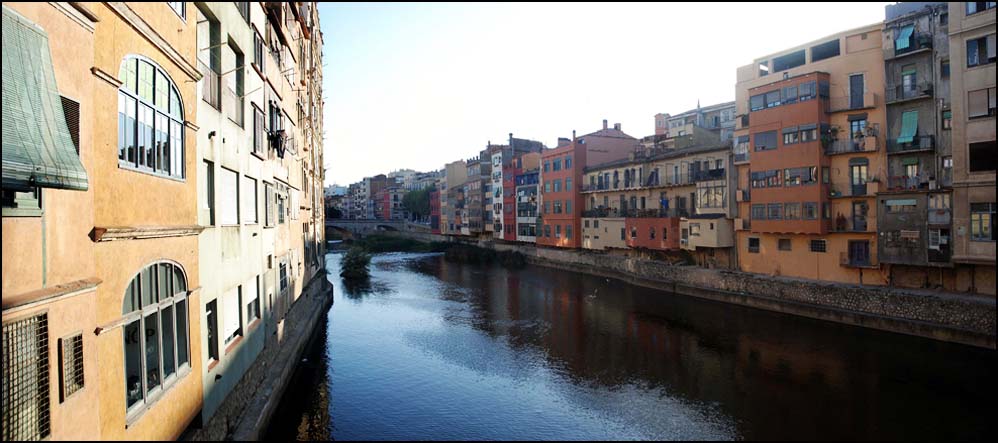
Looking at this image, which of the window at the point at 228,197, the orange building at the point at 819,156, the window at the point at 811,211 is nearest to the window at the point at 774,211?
the orange building at the point at 819,156

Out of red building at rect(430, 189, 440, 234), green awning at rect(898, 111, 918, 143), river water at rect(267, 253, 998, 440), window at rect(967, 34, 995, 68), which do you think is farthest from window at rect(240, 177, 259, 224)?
red building at rect(430, 189, 440, 234)

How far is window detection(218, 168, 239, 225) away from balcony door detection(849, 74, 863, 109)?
Answer: 1144 inches

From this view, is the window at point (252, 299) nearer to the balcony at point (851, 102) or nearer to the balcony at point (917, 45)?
the balcony at point (851, 102)

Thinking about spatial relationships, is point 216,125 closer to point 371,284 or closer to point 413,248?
point 371,284

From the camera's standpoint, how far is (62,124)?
17.8 ft

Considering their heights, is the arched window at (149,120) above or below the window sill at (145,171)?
above

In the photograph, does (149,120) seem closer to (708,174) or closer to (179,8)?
(179,8)

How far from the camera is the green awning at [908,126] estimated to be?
24938 mm

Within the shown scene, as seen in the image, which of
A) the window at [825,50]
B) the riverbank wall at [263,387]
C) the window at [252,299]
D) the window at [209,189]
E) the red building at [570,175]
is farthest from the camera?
the red building at [570,175]

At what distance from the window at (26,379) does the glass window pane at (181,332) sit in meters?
3.38

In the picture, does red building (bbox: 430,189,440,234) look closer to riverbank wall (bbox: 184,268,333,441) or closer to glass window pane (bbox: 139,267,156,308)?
riverbank wall (bbox: 184,268,333,441)

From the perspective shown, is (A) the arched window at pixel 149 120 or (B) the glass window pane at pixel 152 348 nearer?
(A) the arched window at pixel 149 120

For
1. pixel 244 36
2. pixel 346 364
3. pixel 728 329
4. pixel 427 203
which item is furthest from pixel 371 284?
pixel 427 203

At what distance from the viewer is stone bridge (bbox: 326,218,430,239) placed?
84500 mm
